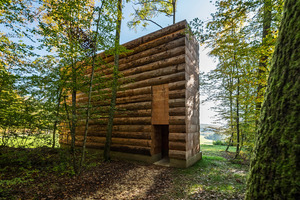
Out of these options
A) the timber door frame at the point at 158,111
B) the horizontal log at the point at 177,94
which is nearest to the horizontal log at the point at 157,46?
the timber door frame at the point at 158,111

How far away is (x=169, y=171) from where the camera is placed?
6383 mm

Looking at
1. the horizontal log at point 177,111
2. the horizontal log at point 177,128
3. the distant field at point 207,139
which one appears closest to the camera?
the horizontal log at point 177,128

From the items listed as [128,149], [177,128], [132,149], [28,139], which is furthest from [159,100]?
[28,139]

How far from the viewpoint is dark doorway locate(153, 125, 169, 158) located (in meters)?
8.05

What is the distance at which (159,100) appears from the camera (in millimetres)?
7754

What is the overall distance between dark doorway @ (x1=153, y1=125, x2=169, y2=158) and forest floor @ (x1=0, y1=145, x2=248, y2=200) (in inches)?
51.5

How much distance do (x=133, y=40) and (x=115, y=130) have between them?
6145mm

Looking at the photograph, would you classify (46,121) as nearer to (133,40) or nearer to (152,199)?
(152,199)

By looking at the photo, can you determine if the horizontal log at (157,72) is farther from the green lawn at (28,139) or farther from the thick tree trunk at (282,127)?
the thick tree trunk at (282,127)

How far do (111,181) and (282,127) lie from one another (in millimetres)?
5733

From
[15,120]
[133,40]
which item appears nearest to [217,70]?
[133,40]

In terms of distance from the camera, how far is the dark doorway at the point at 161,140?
8.05 meters

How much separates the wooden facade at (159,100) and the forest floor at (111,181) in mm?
1073

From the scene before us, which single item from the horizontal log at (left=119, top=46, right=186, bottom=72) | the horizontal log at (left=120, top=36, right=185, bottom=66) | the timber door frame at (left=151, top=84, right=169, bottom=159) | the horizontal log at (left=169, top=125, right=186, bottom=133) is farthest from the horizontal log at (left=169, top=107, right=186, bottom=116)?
the horizontal log at (left=120, top=36, right=185, bottom=66)
